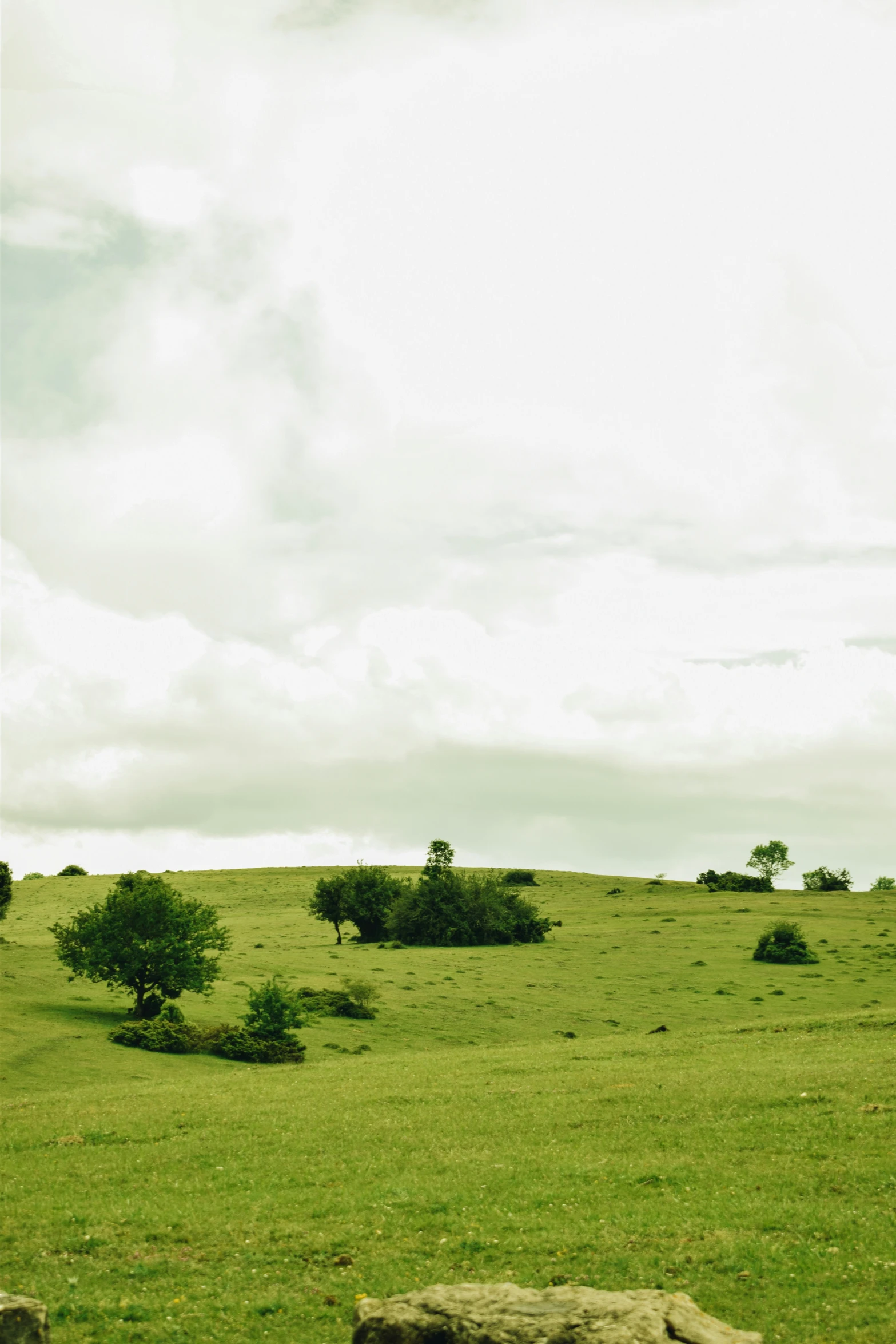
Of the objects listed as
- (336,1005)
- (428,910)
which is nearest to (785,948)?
(428,910)

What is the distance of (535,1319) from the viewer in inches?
398

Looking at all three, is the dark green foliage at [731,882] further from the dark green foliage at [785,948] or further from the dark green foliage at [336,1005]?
the dark green foliage at [336,1005]

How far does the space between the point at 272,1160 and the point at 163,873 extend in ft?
480

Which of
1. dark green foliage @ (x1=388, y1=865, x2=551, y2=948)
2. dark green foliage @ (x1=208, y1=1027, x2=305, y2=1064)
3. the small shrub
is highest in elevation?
dark green foliage @ (x1=388, y1=865, x2=551, y2=948)

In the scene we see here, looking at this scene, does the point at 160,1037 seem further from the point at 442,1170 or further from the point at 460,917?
the point at 460,917

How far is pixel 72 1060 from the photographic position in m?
40.7

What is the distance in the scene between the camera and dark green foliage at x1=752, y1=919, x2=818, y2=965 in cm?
7456

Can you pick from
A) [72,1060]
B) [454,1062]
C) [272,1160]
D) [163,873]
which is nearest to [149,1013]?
[72,1060]

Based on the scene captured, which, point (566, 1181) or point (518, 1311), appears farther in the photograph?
point (566, 1181)

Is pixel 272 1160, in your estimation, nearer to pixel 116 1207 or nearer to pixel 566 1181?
pixel 116 1207

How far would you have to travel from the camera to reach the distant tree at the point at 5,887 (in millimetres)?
89625

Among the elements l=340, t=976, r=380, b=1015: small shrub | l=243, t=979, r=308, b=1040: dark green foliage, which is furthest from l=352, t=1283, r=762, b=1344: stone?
l=340, t=976, r=380, b=1015: small shrub

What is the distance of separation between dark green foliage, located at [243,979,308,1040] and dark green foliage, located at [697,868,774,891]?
89653 mm

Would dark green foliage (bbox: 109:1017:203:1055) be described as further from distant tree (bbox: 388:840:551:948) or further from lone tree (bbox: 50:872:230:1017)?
distant tree (bbox: 388:840:551:948)
